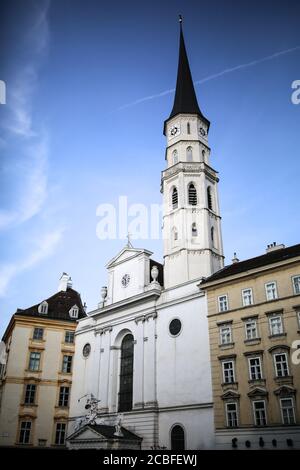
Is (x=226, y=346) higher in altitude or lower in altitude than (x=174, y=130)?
lower

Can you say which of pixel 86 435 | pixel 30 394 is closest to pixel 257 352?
pixel 86 435

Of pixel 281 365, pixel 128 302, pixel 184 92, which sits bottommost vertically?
pixel 281 365

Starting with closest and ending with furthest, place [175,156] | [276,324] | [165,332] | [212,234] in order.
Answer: [276,324]
[165,332]
[212,234]
[175,156]

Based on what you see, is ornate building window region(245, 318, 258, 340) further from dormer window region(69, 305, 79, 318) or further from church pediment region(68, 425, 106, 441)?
dormer window region(69, 305, 79, 318)

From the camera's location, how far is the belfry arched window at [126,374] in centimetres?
3731

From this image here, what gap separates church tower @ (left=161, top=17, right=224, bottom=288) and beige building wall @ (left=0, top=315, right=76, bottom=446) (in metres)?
15.8

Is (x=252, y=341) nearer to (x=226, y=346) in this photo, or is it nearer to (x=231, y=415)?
(x=226, y=346)

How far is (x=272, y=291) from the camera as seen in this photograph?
2856 cm

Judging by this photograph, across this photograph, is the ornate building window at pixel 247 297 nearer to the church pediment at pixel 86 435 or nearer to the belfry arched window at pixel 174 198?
the belfry arched window at pixel 174 198

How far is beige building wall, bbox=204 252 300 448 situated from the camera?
25.4 meters

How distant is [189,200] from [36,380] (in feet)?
80.0

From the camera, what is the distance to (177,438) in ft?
101
